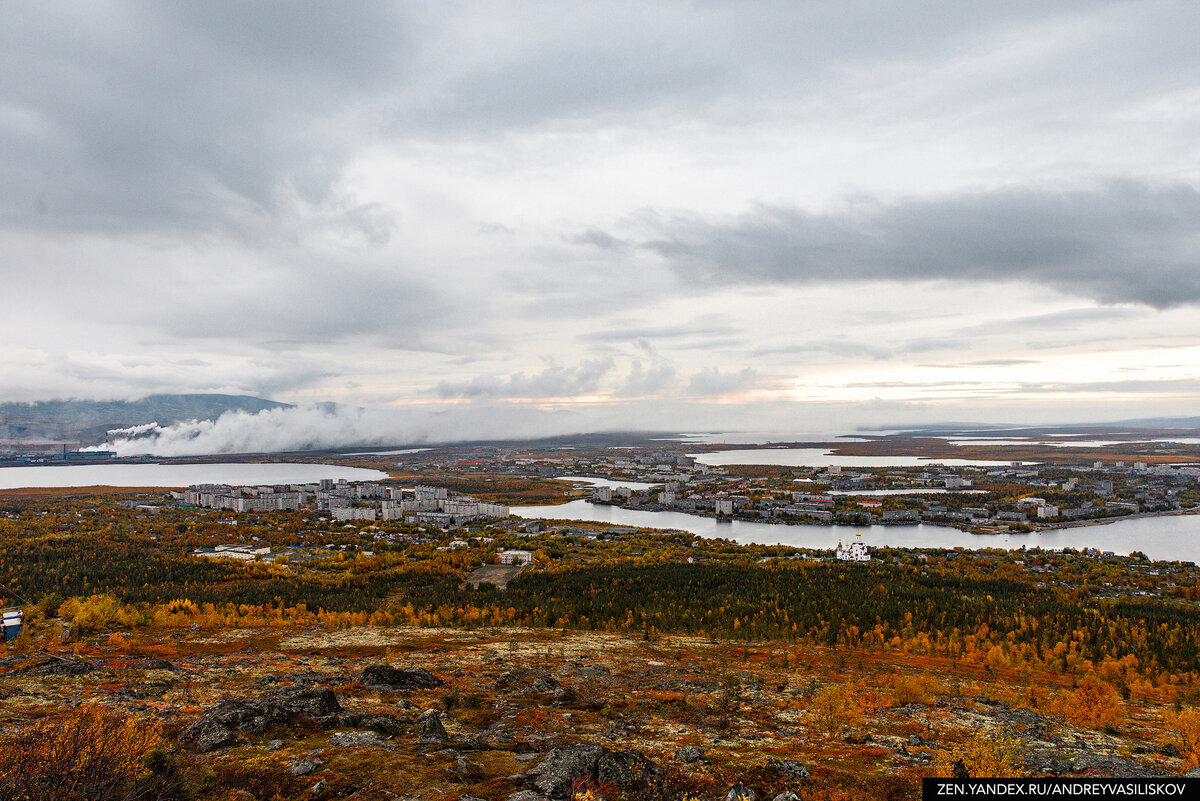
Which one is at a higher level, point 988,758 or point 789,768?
point 988,758

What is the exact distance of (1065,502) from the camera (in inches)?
3538

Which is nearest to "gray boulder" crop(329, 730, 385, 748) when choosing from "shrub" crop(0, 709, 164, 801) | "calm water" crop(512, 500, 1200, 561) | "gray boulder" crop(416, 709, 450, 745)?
"gray boulder" crop(416, 709, 450, 745)

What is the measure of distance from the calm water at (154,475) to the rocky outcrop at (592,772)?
13823cm

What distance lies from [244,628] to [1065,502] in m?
109

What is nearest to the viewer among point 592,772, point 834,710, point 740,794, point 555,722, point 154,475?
point 740,794

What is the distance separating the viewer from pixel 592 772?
25.3ft

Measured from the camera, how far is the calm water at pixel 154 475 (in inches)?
5238

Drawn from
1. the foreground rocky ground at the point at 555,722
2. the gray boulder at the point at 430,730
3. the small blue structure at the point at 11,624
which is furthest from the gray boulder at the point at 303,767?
the small blue structure at the point at 11,624

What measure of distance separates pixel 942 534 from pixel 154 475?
182212 millimetres

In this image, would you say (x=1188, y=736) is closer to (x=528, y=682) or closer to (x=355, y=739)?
(x=528, y=682)

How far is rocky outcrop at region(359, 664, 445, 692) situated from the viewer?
13148 millimetres

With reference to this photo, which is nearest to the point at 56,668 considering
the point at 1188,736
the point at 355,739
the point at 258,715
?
the point at 258,715

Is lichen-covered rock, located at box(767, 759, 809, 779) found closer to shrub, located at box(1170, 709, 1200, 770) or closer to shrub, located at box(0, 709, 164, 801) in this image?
shrub, located at box(1170, 709, 1200, 770)

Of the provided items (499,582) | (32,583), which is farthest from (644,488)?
(32,583)
